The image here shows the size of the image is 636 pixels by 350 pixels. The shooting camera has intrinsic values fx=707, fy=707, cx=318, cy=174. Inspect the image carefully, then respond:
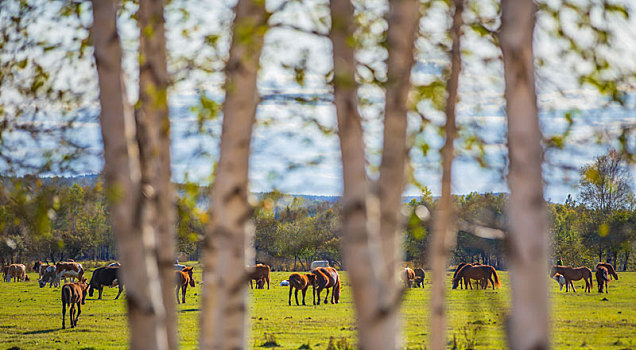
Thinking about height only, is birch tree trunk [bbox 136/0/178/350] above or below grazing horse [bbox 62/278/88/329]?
above

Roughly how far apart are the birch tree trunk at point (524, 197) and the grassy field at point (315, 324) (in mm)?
10141

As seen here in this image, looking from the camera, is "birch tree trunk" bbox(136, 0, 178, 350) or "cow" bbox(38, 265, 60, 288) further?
"cow" bbox(38, 265, 60, 288)

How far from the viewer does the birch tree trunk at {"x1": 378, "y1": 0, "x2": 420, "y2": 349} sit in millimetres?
5020

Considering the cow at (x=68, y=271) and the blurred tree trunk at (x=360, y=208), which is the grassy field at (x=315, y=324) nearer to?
the blurred tree trunk at (x=360, y=208)

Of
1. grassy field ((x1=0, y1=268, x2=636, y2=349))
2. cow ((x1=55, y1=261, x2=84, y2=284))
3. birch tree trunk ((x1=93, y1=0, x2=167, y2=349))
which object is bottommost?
grassy field ((x1=0, y1=268, x2=636, y2=349))

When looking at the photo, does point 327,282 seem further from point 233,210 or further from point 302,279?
point 233,210

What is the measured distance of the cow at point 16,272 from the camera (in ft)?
195

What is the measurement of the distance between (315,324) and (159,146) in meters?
20.6

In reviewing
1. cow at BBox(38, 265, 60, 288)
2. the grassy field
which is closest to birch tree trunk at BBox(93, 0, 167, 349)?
the grassy field

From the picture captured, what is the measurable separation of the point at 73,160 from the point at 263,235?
3736 inches

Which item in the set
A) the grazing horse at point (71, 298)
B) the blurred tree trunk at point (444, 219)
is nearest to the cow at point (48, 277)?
the grazing horse at point (71, 298)

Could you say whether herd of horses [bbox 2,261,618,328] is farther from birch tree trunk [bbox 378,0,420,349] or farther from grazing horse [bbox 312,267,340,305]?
birch tree trunk [bbox 378,0,420,349]

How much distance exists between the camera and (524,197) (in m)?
3.64

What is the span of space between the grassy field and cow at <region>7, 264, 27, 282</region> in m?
21.6
